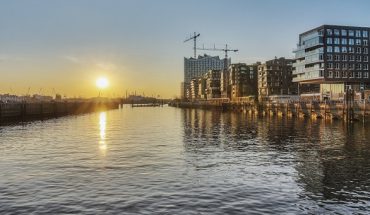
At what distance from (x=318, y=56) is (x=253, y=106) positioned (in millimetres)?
32648

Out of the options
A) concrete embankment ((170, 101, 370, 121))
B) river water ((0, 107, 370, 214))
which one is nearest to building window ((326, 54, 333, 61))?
concrete embankment ((170, 101, 370, 121))

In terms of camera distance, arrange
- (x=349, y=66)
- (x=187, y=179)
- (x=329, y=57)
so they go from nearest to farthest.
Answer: (x=187, y=179) → (x=329, y=57) → (x=349, y=66)

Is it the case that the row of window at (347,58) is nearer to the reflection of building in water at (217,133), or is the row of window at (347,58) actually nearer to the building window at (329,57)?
the building window at (329,57)

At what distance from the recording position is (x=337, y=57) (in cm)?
17150

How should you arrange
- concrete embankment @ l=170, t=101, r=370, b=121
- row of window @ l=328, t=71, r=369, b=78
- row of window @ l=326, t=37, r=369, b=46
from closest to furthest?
1. concrete embankment @ l=170, t=101, r=370, b=121
2. row of window @ l=328, t=71, r=369, b=78
3. row of window @ l=326, t=37, r=369, b=46

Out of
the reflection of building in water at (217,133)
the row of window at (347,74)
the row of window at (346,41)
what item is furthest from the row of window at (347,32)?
the reflection of building in water at (217,133)

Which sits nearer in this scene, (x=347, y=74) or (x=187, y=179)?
(x=187, y=179)

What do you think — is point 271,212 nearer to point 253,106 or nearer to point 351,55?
point 253,106

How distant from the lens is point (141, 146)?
5359 cm

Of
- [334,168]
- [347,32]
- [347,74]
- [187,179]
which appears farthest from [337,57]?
[187,179]

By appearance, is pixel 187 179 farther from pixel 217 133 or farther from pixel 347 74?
pixel 347 74

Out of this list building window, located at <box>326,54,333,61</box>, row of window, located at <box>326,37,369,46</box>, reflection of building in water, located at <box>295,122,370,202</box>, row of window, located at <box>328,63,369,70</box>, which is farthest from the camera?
row of window, located at <box>326,37,369,46</box>

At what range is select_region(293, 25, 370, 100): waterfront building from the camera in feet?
561

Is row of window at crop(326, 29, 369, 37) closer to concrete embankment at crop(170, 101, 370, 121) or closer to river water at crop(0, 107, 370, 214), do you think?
concrete embankment at crop(170, 101, 370, 121)
